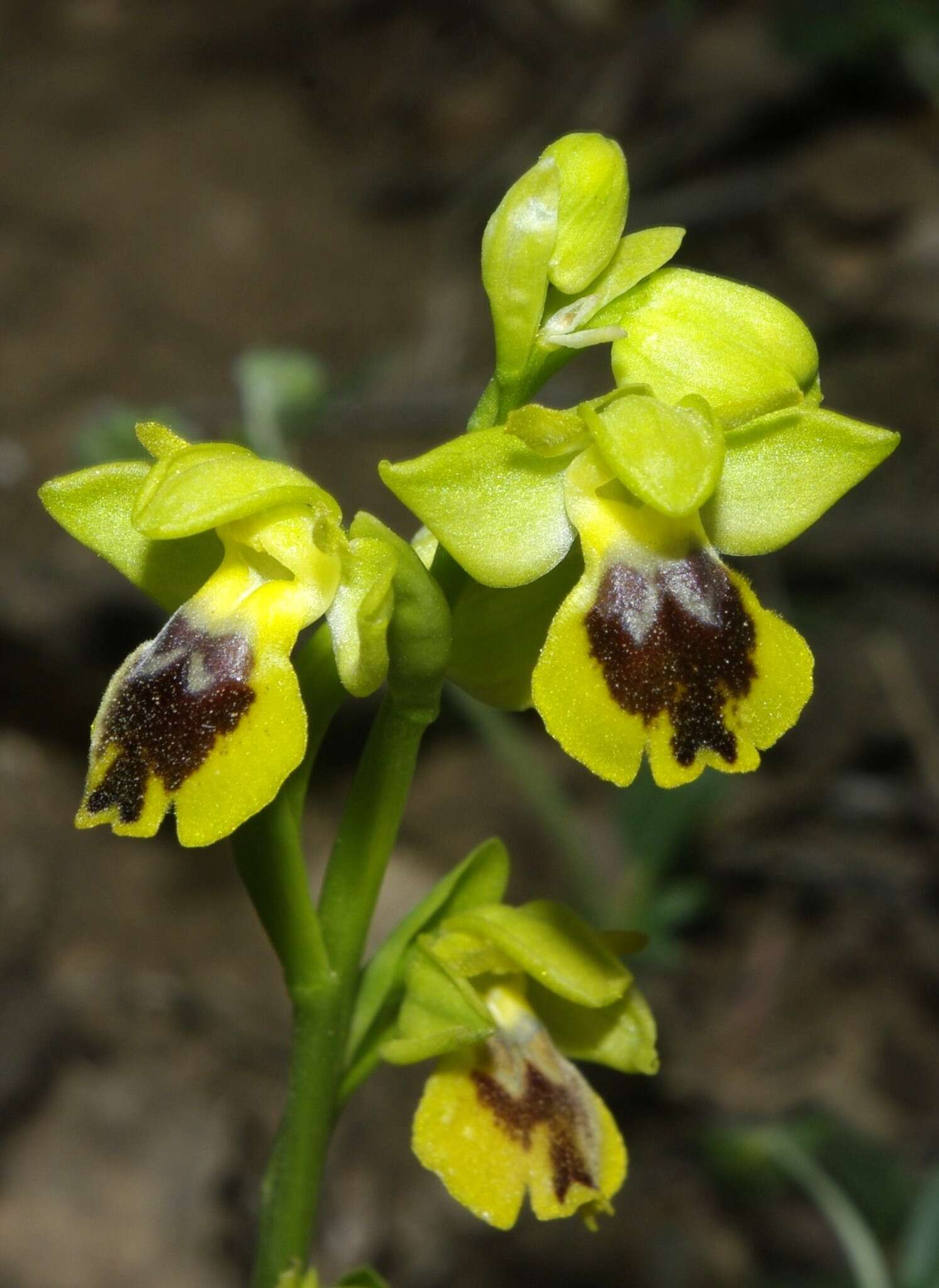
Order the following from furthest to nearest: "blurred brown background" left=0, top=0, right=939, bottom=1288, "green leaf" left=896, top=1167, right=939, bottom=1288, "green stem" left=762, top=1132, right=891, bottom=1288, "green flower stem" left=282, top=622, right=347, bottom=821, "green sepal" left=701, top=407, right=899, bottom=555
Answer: "blurred brown background" left=0, top=0, right=939, bottom=1288 → "green leaf" left=896, top=1167, right=939, bottom=1288 → "green stem" left=762, top=1132, right=891, bottom=1288 → "green flower stem" left=282, top=622, right=347, bottom=821 → "green sepal" left=701, top=407, right=899, bottom=555

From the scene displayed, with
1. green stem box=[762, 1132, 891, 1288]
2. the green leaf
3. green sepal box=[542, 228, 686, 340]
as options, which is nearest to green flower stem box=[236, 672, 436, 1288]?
green sepal box=[542, 228, 686, 340]

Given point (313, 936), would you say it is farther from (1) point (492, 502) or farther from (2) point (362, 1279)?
(1) point (492, 502)

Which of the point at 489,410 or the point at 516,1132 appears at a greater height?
the point at 489,410

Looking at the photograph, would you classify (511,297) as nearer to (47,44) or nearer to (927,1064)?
(927,1064)

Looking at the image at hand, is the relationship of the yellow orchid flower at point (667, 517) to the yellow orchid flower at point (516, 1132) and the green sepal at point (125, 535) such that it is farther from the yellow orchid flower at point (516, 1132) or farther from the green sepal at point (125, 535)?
the yellow orchid flower at point (516, 1132)

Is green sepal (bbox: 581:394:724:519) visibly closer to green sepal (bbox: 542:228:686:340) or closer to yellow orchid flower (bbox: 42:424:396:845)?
green sepal (bbox: 542:228:686:340)

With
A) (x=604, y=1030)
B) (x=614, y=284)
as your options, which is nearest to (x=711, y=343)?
(x=614, y=284)
